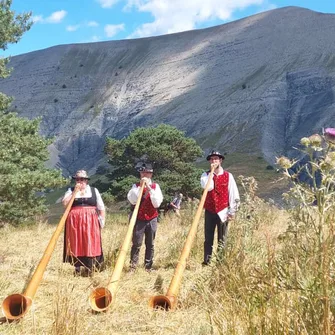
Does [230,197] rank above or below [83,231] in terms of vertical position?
above

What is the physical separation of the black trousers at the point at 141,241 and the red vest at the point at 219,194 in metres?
0.89

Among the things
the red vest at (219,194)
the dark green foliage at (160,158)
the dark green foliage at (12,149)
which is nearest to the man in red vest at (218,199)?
the red vest at (219,194)

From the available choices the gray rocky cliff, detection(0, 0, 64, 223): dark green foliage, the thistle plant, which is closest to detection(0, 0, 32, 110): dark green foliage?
detection(0, 0, 64, 223): dark green foliage

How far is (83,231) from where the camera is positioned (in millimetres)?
6102

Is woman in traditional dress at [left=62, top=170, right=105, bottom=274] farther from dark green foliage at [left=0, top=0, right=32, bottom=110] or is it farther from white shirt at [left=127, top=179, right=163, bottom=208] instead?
dark green foliage at [left=0, top=0, right=32, bottom=110]

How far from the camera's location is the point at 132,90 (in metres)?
72.6

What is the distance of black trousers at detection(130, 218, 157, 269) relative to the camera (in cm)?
620

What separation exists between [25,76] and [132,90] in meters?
26.3

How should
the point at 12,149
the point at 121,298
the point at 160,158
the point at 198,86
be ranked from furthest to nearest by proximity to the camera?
the point at 198,86, the point at 160,158, the point at 12,149, the point at 121,298

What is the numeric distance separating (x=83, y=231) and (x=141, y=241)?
30.9 inches

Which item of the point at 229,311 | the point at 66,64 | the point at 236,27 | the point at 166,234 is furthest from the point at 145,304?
the point at 66,64

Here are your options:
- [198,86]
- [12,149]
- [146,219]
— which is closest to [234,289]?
[146,219]

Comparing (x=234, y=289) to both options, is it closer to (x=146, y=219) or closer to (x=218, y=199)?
(x=218, y=199)

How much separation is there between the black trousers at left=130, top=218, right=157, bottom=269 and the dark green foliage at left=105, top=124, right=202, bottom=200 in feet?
42.4
